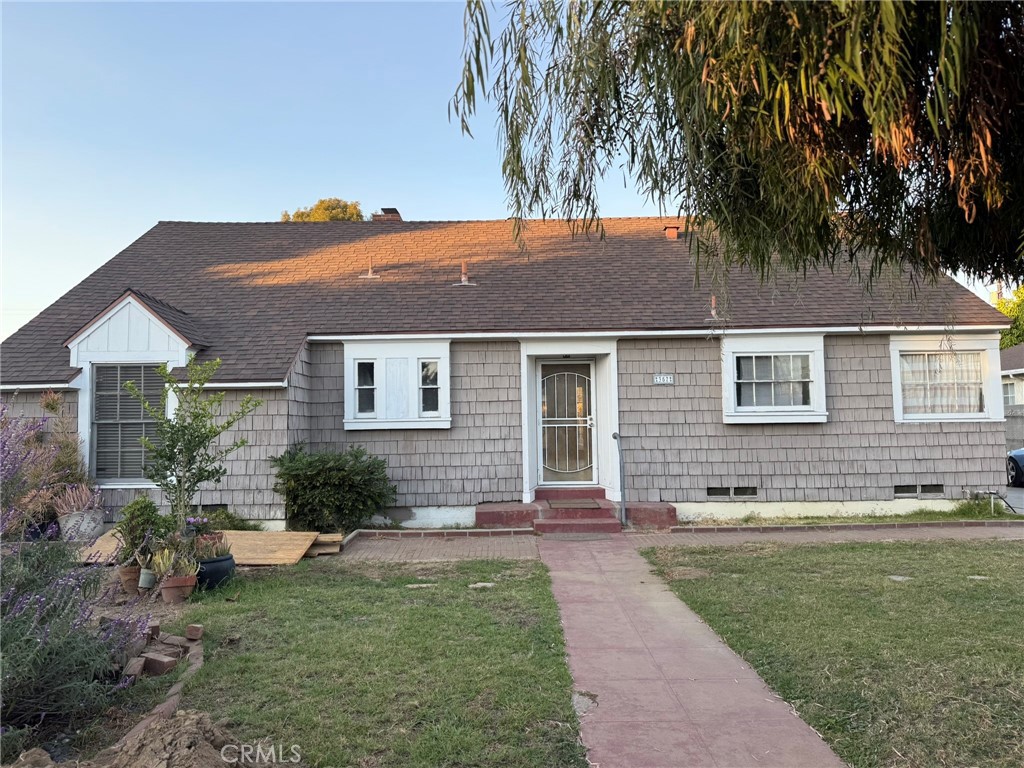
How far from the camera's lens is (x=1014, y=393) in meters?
24.2

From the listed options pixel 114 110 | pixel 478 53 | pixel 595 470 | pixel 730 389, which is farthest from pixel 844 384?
pixel 114 110

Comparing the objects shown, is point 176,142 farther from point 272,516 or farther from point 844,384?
point 844,384

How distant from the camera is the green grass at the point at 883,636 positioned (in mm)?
3283

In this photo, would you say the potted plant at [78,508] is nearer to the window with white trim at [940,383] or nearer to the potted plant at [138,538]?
the potted plant at [138,538]

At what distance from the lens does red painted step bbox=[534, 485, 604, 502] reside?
415 inches

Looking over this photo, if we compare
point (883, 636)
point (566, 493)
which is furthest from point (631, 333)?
point (883, 636)

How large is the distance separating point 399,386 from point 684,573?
5.37m

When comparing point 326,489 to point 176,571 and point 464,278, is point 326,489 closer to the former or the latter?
point 176,571

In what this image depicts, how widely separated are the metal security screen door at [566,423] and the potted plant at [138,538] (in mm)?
5987

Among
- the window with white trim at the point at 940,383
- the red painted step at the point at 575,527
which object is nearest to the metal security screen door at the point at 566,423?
the red painted step at the point at 575,527

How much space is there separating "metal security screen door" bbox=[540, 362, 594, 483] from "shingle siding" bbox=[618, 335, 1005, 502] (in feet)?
2.74

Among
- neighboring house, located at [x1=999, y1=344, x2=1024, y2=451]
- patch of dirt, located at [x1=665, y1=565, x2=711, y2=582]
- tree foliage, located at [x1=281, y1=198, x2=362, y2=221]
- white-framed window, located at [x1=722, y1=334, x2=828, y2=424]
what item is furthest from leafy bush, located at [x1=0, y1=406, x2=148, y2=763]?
tree foliage, located at [x1=281, y1=198, x2=362, y2=221]

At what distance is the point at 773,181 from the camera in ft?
9.75

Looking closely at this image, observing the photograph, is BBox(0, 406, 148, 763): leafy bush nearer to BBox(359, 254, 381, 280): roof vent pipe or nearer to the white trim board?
the white trim board
